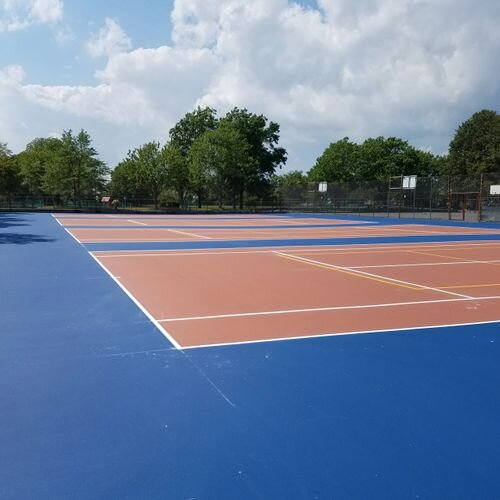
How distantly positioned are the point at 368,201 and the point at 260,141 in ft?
77.0

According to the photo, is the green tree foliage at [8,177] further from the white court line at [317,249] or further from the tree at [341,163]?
the tree at [341,163]

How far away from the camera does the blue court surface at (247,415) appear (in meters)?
3.39

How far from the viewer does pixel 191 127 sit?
251ft

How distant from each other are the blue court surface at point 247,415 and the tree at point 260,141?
201 feet

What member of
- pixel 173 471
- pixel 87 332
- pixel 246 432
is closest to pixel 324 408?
pixel 246 432

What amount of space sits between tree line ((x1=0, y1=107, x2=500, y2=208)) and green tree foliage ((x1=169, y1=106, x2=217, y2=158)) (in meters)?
0.15

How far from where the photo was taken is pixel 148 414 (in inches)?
173

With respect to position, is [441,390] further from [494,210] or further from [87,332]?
[494,210]

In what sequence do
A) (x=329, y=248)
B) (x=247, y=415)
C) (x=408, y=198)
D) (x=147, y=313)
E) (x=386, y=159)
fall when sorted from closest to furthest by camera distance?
(x=247, y=415)
(x=147, y=313)
(x=329, y=248)
(x=408, y=198)
(x=386, y=159)

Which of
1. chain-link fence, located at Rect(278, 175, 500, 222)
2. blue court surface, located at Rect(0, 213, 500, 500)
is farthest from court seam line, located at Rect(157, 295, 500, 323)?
chain-link fence, located at Rect(278, 175, 500, 222)

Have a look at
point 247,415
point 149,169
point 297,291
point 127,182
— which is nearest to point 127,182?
point 127,182

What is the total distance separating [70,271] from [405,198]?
4257cm

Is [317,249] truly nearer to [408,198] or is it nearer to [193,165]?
[408,198]

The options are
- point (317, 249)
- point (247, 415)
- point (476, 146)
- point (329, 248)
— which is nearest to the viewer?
point (247, 415)
